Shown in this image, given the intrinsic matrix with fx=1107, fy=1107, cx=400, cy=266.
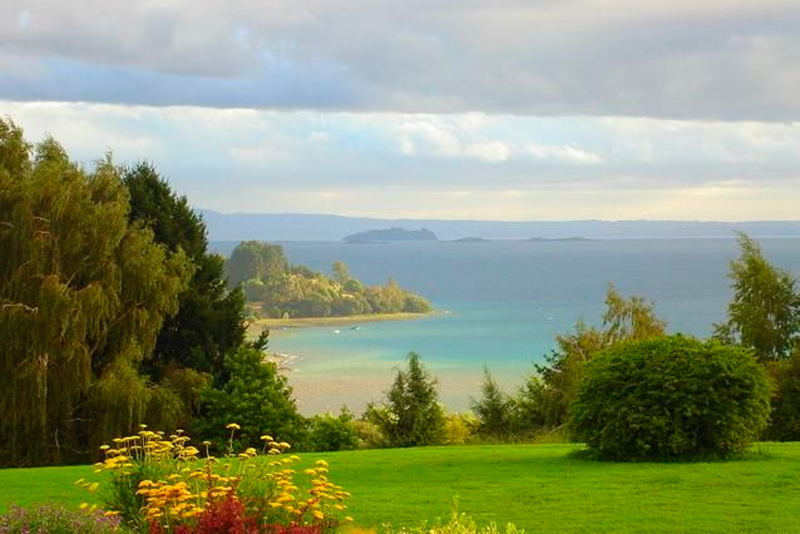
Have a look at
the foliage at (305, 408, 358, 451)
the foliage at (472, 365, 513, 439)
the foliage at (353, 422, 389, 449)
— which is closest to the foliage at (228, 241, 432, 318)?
the foliage at (472, 365, 513, 439)

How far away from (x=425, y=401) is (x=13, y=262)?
497 inches

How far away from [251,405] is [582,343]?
15073mm

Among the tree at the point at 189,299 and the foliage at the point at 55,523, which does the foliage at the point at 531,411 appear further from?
the foliage at the point at 55,523

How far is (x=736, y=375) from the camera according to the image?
1667 centimetres

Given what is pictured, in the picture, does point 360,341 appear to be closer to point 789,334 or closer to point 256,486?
point 789,334

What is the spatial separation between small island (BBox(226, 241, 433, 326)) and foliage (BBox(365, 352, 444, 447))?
105771 millimetres

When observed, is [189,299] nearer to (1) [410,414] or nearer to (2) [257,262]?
(1) [410,414]

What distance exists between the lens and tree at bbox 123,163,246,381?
33969 millimetres

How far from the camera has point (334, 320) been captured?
156 metres

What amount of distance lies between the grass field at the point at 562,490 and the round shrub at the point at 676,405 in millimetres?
486

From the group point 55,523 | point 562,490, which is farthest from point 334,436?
point 55,523

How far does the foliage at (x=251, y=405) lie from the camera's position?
2919 centimetres

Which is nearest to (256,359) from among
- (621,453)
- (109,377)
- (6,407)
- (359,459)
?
(109,377)

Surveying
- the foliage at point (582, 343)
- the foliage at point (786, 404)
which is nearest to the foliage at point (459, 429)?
the foliage at point (582, 343)
